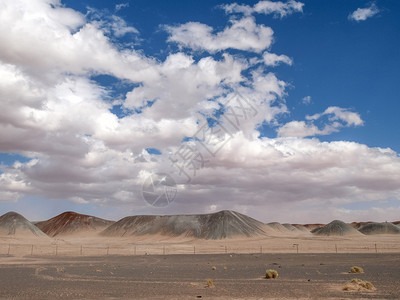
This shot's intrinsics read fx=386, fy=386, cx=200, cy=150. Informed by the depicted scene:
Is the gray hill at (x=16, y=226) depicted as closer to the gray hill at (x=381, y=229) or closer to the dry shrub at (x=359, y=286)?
the dry shrub at (x=359, y=286)

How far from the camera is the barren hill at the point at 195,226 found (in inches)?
5266

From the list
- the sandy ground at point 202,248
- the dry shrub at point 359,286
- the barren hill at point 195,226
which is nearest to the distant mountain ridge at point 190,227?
the barren hill at point 195,226

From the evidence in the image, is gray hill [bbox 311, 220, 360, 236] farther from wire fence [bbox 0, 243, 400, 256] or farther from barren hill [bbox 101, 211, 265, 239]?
wire fence [bbox 0, 243, 400, 256]

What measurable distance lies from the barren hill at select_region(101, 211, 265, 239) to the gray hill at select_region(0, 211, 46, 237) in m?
34.5

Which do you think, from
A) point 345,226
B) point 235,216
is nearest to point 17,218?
point 235,216

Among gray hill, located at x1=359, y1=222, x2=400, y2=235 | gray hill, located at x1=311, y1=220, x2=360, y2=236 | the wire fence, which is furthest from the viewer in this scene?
gray hill, located at x1=359, y1=222, x2=400, y2=235

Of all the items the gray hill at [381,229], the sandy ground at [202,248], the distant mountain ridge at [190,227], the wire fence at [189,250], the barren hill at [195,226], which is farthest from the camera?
the gray hill at [381,229]

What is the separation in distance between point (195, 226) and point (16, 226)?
6830cm

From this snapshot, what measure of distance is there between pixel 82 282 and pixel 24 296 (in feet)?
20.4

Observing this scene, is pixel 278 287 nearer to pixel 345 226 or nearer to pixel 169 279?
pixel 169 279

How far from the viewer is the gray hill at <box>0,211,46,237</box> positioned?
5659 inches

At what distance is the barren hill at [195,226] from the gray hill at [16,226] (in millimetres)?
34468

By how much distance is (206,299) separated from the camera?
17875mm

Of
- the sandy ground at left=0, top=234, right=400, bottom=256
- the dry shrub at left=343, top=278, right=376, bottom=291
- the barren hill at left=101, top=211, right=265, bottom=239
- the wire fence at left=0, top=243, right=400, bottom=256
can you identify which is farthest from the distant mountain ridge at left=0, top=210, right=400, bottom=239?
the dry shrub at left=343, top=278, right=376, bottom=291
